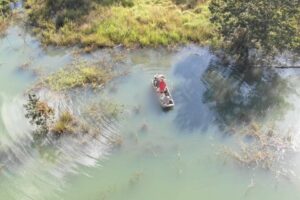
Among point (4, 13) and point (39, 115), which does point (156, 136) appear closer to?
point (39, 115)

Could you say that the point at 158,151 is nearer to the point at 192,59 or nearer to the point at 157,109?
the point at 157,109

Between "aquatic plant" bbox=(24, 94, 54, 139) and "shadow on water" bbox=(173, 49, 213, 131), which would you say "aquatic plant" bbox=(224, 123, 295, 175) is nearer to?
"shadow on water" bbox=(173, 49, 213, 131)

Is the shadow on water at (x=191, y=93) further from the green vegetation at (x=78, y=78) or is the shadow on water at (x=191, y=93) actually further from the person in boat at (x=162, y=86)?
the green vegetation at (x=78, y=78)

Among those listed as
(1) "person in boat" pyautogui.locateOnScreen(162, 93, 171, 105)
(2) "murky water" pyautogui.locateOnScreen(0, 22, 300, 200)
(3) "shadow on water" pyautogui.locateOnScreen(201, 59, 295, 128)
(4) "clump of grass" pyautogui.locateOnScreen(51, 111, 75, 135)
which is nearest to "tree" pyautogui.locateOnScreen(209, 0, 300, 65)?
(3) "shadow on water" pyautogui.locateOnScreen(201, 59, 295, 128)

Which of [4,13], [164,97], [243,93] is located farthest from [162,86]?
[4,13]

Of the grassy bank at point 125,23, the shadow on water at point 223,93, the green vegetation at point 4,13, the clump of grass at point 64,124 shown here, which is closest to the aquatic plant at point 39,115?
the clump of grass at point 64,124

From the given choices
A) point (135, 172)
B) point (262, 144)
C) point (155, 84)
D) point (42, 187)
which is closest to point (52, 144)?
point (42, 187)
